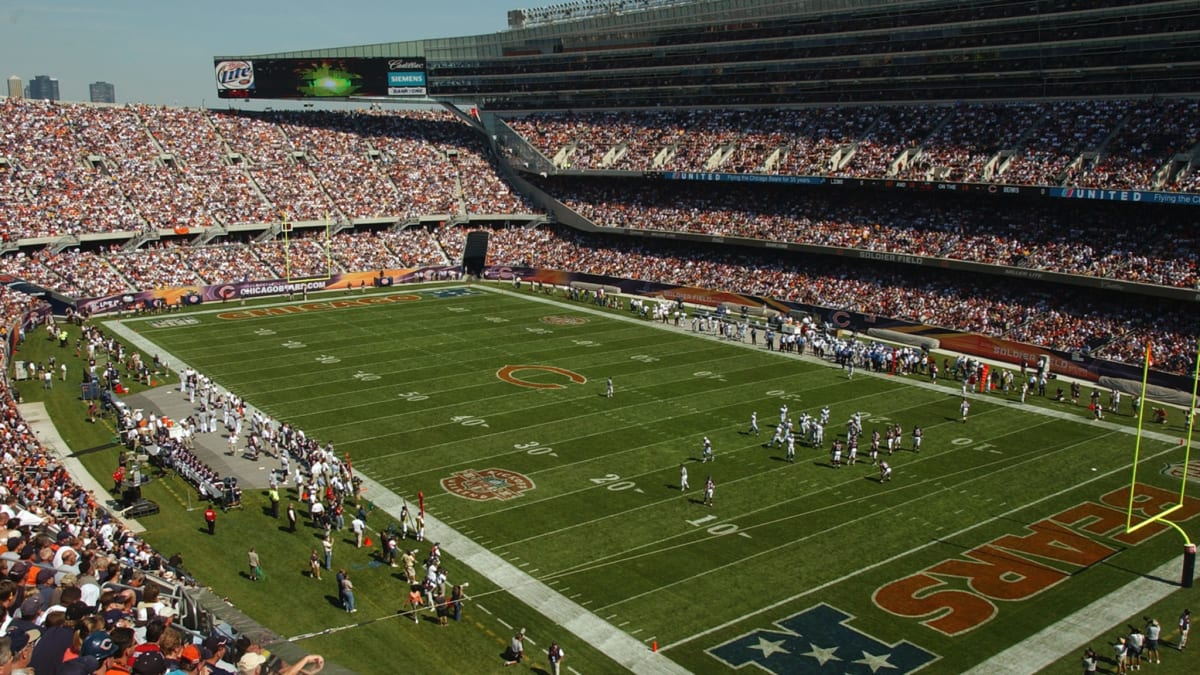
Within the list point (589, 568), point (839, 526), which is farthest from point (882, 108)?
point (589, 568)

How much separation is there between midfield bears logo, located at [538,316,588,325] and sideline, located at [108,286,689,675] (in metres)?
25.1

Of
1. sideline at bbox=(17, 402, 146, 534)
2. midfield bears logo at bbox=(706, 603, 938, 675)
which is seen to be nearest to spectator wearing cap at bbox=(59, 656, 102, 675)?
midfield bears logo at bbox=(706, 603, 938, 675)

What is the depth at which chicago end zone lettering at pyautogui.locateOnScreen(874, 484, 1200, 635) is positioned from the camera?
20.7 m

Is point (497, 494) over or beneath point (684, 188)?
beneath

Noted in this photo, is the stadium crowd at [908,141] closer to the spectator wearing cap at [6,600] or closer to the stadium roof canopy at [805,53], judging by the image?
the stadium roof canopy at [805,53]

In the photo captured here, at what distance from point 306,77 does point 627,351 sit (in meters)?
42.3

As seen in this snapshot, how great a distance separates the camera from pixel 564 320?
52.4 metres

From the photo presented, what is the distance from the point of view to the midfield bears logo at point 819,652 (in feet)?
60.4

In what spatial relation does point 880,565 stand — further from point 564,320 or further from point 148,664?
point 564,320

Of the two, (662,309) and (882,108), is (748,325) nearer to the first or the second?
(662,309)

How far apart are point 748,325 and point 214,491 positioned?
28.6 metres

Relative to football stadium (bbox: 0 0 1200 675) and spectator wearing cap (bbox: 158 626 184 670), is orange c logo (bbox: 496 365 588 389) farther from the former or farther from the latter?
spectator wearing cap (bbox: 158 626 184 670)

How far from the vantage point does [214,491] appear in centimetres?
2639

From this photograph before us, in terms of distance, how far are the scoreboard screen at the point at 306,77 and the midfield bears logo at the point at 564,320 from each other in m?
32.1
